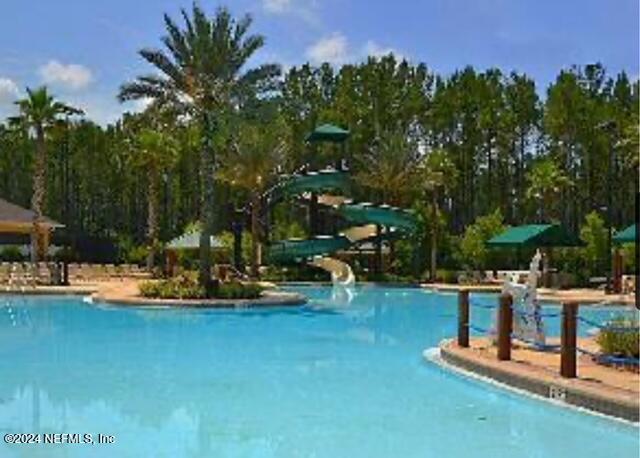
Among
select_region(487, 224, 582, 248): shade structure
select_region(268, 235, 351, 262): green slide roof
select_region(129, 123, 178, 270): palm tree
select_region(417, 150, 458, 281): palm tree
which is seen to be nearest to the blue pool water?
select_region(487, 224, 582, 248): shade structure

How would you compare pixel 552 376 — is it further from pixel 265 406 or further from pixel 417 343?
pixel 417 343

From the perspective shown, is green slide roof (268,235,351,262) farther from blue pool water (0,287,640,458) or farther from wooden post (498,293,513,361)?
wooden post (498,293,513,361)

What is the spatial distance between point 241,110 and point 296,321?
915 cm

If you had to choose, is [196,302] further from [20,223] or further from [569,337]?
[20,223]

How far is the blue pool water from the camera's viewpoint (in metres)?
9.88

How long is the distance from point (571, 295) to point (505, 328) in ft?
67.6

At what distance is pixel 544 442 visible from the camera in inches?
397

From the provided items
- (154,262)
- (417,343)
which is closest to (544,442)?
(417,343)

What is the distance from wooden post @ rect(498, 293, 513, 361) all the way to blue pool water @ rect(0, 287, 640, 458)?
31.5 inches

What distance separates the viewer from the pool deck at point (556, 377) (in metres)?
10.9

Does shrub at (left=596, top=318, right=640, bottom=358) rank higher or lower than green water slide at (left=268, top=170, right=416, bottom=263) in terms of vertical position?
lower

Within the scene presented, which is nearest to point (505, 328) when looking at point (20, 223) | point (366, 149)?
point (20, 223)

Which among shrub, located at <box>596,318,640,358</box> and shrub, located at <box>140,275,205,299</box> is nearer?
shrub, located at <box>596,318,640,358</box>

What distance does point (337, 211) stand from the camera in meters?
44.5
